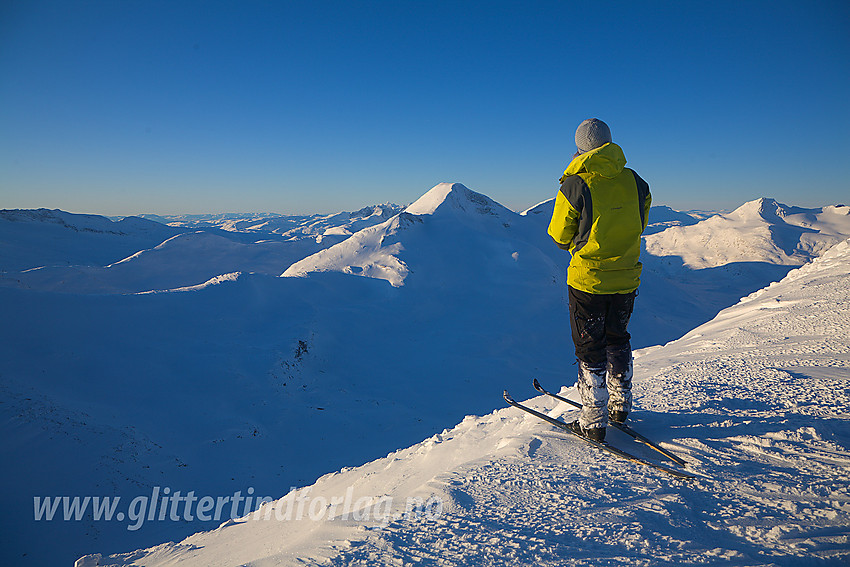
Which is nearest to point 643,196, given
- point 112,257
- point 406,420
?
point 406,420

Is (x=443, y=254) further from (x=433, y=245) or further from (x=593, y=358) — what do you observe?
(x=593, y=358)

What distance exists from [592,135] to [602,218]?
69 cm

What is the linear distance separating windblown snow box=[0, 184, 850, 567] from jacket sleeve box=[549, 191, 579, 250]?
1702 millimetres

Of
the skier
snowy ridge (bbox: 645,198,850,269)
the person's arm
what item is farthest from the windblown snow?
snowy ridge (bbox: 645,198,850,269)

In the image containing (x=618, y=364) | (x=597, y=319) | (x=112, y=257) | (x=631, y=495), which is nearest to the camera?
(x=631, y=495)

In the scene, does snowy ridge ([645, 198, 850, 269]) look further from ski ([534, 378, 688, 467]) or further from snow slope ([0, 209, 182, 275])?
snow slope ([0, 209, 182, 275])

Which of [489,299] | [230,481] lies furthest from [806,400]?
[489,299]

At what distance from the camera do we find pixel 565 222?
2893 millimetres

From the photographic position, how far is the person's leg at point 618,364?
3055 mm

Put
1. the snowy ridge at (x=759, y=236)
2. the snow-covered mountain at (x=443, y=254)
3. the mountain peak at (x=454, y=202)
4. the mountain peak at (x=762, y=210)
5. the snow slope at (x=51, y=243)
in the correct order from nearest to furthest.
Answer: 1. the snow-covered mountain at (x=443, y=254)
2. the mountain peak at (x=454, y=202)
3. the snow slope at (x=51, y=243)
4. the snowy ridge at (x=759, y=236)
5. the mountain peak at (x=762, y=210)

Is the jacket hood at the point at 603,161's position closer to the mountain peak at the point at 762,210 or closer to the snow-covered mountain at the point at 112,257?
the snow-covered mountain at the point at 112,257

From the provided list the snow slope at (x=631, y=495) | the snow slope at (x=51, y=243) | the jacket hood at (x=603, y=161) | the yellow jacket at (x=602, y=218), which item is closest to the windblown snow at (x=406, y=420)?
the snow slope at (x=631, y=495)

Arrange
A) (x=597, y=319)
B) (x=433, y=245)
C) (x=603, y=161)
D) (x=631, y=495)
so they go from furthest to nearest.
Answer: (x=433, y=245), (x=597, y=319), (x=603, y=161), (x=631, y=495)

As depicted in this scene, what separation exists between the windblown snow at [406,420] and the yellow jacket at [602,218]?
1366mm
